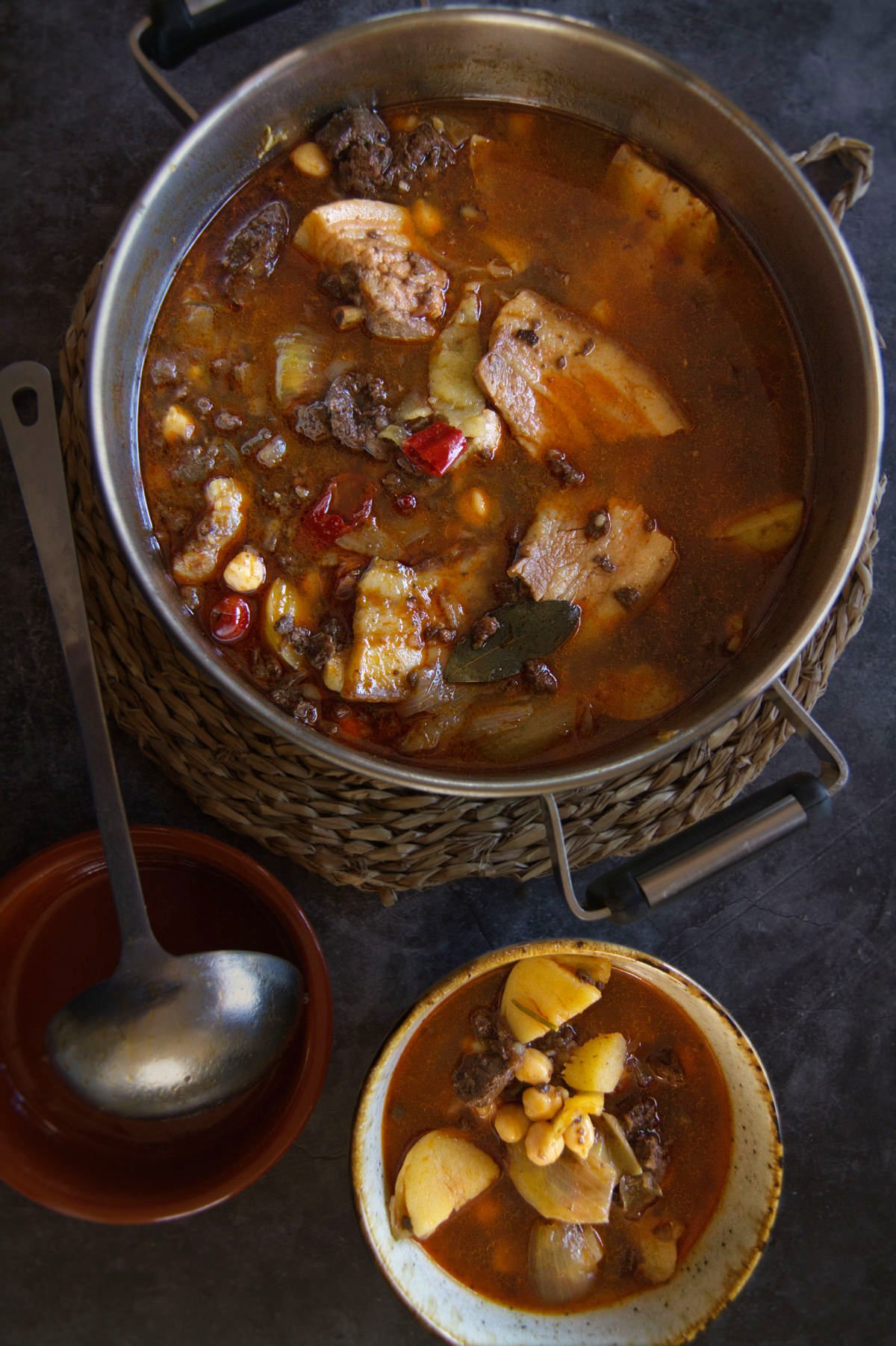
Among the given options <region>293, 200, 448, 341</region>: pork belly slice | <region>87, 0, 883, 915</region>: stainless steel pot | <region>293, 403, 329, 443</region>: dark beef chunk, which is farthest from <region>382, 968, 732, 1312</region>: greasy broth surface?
<region>293, 200, 448, 341</region>: pork belly slice

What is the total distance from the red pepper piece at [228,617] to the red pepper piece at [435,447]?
0.44m

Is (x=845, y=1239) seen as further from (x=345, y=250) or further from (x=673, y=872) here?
(x=345, y=250)

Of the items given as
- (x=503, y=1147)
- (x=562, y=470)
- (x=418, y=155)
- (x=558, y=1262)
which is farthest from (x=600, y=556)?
(x=558, y=1262)

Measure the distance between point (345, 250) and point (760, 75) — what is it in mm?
1427

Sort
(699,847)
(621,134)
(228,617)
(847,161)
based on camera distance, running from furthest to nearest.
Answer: (847,161)
(621,134)
(228,617)
(699,847)

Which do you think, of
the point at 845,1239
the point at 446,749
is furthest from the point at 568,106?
the point at 845,1239

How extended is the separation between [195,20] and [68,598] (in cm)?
116

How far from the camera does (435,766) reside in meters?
2.04

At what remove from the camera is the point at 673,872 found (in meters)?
1.87

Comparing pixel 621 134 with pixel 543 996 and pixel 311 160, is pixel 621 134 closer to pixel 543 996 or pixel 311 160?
pixel 311 160

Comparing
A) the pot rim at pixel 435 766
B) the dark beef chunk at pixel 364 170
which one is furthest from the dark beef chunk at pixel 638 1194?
the dark beef chunk at pixel 364 170

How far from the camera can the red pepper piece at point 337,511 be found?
80.2 inches

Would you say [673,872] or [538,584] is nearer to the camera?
[673,872]

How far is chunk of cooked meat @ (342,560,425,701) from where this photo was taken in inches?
77.6
